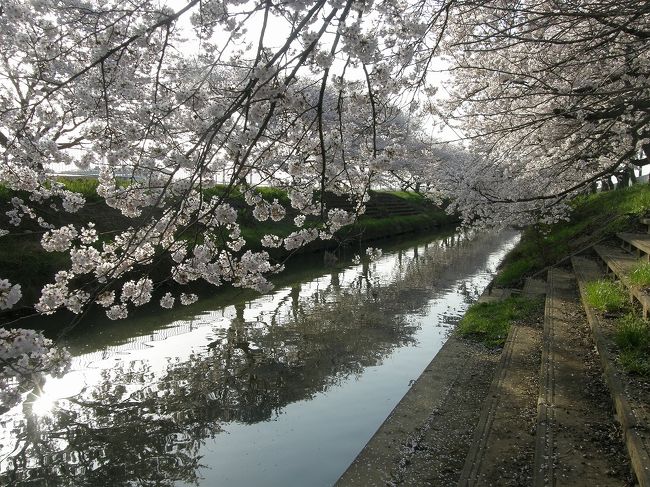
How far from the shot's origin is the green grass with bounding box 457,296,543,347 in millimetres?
8102

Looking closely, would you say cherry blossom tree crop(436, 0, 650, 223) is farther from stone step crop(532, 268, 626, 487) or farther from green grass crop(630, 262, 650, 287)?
stone step crop(532, 268, 626, 487)

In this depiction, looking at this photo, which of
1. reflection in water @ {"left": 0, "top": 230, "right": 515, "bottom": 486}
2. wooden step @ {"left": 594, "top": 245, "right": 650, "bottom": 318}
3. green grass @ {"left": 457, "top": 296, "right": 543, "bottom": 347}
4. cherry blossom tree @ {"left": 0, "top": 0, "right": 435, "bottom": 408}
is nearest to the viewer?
cherry blossom tree @ {"left": 0, "top": 0, "right": 435, "bottom": 408}

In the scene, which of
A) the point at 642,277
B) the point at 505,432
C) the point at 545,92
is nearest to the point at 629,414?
the point at 505,432

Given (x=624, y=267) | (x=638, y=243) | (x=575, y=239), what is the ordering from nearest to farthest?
(x=624, y=267), (x=638, y=243), (x=575, y=239)

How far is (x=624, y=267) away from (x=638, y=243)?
654 millimetres

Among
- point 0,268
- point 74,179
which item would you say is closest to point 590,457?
point 0,268

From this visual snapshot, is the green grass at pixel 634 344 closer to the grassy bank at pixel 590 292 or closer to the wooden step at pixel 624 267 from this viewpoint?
the grassy bank at pixel 590 292

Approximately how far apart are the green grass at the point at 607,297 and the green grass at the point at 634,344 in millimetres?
760

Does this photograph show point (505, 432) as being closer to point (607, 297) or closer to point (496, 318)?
point (607, 297)

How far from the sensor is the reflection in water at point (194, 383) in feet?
16.9

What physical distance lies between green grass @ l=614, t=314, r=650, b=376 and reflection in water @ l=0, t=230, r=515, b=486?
9.38 ft

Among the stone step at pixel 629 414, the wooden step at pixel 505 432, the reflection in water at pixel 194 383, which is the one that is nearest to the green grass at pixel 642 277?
the stone step at pixel 629 414

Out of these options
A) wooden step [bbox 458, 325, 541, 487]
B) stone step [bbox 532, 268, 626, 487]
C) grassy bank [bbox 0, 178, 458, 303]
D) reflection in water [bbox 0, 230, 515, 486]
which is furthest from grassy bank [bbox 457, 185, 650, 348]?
grassy bank [bbox 0, 178, 458, 303]

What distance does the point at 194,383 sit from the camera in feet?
23.4
